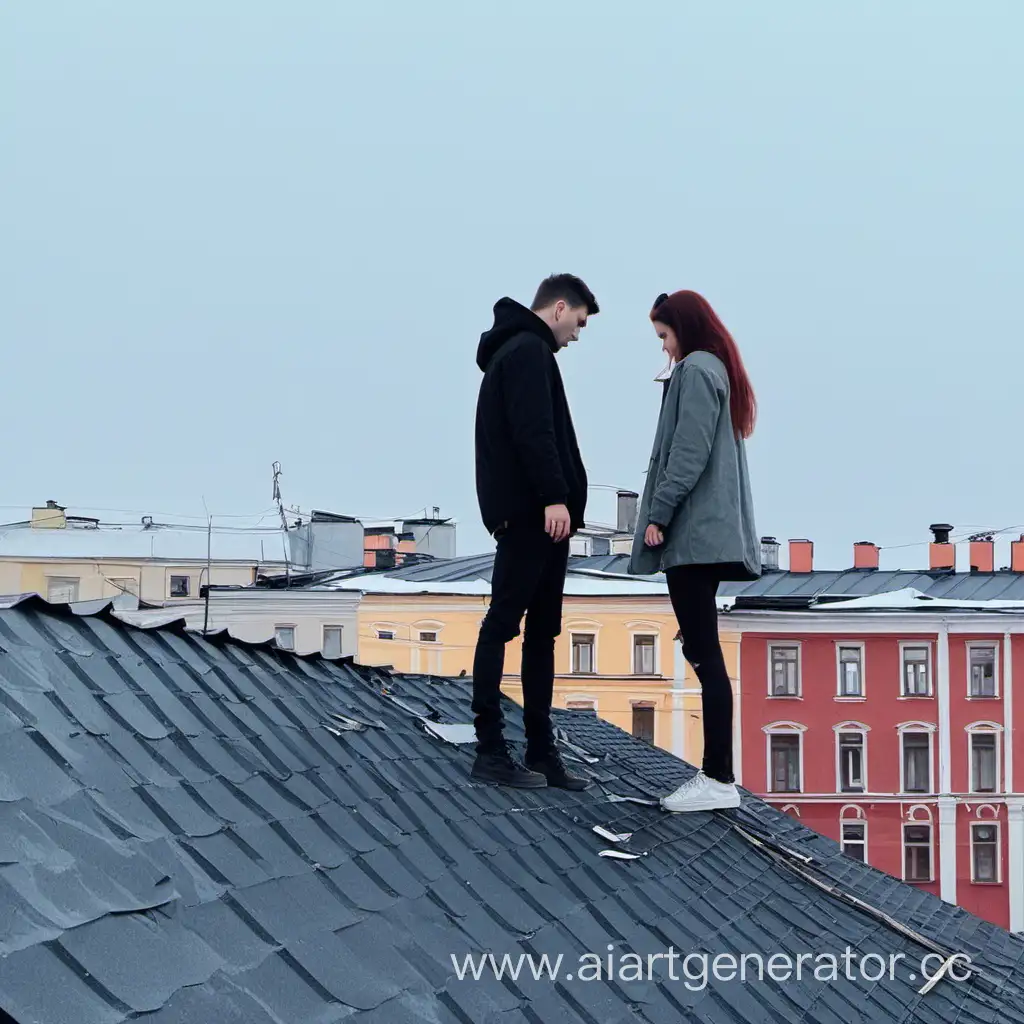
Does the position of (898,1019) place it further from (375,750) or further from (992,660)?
(992,660)

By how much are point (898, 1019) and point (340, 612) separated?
36.6 metres

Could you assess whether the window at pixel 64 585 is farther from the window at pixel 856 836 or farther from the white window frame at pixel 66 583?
the window at pixel 856 836

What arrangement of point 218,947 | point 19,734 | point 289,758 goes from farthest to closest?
point 289,758 < point 19,734 < point 218,947

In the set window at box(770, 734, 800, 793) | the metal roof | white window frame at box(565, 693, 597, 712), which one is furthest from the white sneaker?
the metal roof

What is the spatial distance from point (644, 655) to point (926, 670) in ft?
24.8

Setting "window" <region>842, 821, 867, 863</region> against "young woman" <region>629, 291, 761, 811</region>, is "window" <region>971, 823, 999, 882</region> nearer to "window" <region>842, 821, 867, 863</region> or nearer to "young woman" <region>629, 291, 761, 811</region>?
"window" <region>842, 821, 867, 863</region>

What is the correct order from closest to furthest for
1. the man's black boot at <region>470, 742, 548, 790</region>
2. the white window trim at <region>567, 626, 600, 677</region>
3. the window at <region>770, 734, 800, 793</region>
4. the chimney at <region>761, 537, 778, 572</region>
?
1. the man's black boot at <region>470, 742, 548, 790</region>
2. the window at <region>770, 734, 800, 793</region>
3. the white window trim at <region>567, 626, 600, 677</region>
4. the chimney at <region>761, 537, 778, 572</region>

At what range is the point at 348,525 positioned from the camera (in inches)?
1983

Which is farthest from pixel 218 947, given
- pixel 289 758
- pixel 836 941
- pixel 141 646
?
pixel 836 941

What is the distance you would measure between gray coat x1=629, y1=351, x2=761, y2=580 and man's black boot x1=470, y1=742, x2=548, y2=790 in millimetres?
821

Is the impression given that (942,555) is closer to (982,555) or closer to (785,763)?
(982,555)

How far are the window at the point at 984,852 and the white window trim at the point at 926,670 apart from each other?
3.78 metres

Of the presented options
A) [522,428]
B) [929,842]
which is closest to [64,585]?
[929,842]

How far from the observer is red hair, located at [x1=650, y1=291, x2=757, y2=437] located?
5.36 meters
